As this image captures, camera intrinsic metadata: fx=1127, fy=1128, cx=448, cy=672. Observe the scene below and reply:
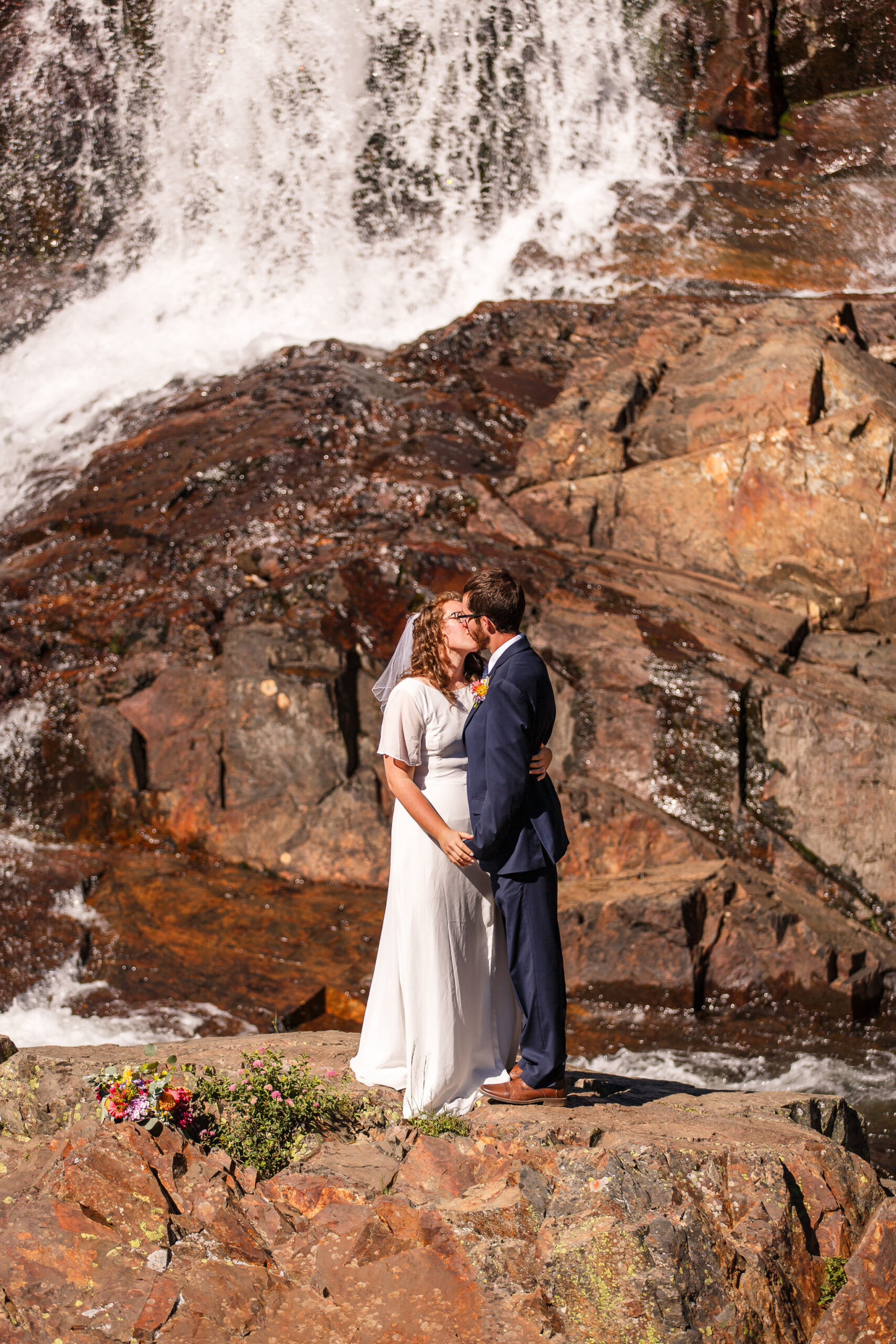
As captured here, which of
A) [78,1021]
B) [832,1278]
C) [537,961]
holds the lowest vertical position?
[78,1021]

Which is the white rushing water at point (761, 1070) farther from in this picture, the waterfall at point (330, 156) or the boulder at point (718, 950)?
the waterfall at point (330, 156)

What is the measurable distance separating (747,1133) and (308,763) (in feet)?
16.4

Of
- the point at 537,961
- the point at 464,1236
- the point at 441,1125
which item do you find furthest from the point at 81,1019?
the point at 464,1236

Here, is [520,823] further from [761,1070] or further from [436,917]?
[761,1070]

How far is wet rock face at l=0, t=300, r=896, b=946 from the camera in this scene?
776cm

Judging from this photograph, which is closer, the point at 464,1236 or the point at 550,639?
the point at 464,1236

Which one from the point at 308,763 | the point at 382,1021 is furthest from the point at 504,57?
the point at 382,1021

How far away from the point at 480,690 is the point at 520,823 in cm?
51

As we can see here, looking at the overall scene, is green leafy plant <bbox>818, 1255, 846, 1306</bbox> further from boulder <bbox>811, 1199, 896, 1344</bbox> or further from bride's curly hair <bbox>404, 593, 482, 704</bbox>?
bride's curly hair <bbox>404, 593, 482, 704</bbox>

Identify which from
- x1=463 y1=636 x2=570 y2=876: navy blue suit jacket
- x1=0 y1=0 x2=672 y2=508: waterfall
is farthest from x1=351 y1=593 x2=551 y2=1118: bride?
x1=0 y1=0 x2=672 y2=508: waterfall

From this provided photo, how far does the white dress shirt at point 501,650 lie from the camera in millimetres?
4051

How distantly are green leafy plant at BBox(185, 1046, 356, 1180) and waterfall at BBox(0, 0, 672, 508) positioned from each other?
460 inches

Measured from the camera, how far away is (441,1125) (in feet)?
13.1

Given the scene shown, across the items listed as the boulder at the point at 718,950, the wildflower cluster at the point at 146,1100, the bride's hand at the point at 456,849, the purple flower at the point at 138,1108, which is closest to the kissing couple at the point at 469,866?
Answer: the bride's hand at the point at 456,849
